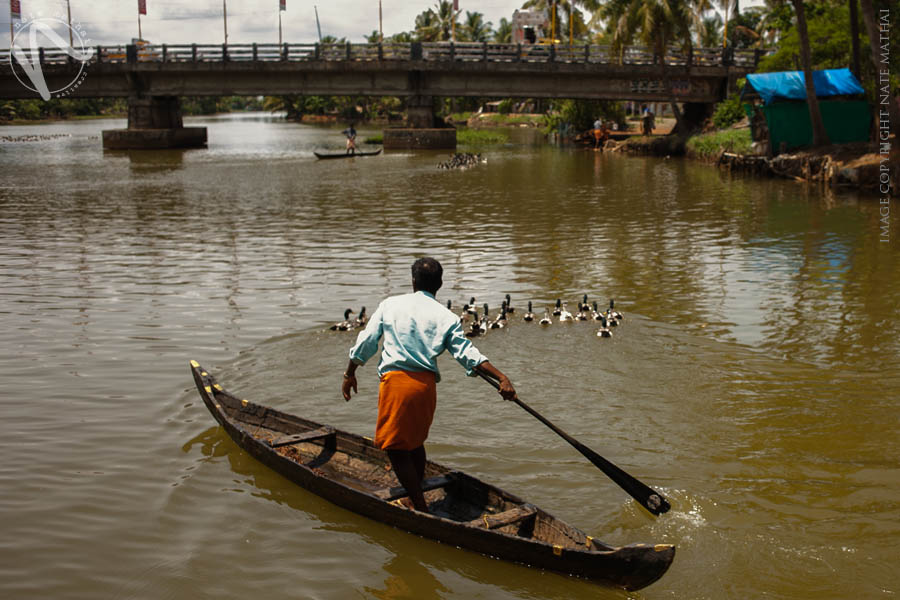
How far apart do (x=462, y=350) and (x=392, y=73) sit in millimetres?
46062

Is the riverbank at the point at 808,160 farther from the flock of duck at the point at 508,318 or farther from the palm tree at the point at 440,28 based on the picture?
the palm tree at the point at 440,28

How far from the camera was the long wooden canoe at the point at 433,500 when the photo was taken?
219 inches

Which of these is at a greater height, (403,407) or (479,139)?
(479,139)

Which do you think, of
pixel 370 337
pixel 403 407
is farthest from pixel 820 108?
pixel 403 407

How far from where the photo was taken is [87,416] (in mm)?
9000

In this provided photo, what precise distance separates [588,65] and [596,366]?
38639 mm

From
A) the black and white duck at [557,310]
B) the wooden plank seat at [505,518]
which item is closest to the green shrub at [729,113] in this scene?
the black and white duck at [557,310]

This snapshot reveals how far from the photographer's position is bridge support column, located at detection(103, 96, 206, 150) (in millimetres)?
51688

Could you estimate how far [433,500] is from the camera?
6.80 metres

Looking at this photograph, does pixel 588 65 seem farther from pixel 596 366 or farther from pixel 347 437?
pixel 347 437

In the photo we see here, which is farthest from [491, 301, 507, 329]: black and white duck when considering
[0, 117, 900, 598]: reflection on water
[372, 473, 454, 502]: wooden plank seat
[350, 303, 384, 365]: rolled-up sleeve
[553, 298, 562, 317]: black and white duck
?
[350, 303, 384, 365]: rolled-up sleeve

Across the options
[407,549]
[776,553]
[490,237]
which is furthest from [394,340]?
[490,237]

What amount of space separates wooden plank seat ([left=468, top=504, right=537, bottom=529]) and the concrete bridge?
43.0 meters

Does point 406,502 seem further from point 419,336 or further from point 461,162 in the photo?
point 461,162
